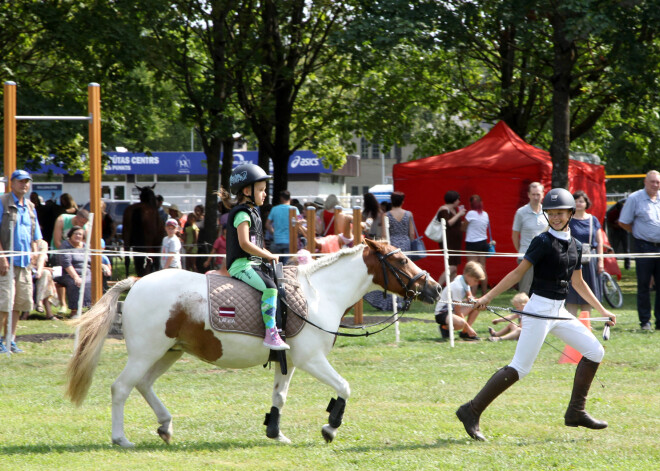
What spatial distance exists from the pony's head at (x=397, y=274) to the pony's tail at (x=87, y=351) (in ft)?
6.95

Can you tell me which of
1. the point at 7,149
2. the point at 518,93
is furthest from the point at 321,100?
the point at 7,149

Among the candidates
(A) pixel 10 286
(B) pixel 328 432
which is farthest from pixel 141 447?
Result: (A) pixel 10 286

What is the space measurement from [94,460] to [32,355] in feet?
18.2

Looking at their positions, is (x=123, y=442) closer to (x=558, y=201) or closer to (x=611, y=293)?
(x=558, y=201)

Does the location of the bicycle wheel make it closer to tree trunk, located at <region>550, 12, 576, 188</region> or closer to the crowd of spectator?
the crowd of spectator

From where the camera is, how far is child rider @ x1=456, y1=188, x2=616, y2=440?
6430 mm

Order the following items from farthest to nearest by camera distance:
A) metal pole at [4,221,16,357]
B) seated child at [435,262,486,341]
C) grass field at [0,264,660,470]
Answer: seated child at [435,262,486,341]
metal pole at [4,221,16,357]
grass field at [0,264,660,470]

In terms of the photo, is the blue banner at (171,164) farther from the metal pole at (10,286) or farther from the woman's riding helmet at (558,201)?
the woman's riding helmet at (558,201)

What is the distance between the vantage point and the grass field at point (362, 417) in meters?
6.01

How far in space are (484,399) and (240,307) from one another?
199 cm

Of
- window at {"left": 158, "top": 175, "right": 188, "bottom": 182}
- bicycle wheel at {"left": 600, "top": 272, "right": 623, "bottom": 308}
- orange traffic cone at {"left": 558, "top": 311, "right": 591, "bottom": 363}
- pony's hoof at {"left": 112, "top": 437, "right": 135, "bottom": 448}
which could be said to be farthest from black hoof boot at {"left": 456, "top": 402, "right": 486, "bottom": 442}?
window at {"left": 158, "top": 175, "right": 188, "bottom": 182}

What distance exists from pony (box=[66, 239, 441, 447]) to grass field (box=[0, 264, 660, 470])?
0.27 metres

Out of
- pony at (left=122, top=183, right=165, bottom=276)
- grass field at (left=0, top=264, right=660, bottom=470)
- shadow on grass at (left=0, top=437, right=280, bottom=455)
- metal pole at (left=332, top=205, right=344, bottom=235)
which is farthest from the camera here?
pony at (left=122, top=183, right=165, bottom=276)

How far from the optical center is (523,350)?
652 centimetres
